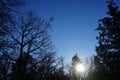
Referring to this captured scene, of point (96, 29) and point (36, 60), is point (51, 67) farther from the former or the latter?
point (96, 29)

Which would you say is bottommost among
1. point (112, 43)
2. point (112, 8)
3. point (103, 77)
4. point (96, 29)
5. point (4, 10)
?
point (103, 77)

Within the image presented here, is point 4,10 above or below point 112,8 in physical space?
below

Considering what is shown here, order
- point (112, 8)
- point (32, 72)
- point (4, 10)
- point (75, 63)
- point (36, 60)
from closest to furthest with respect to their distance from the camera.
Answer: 1. point (4, 10)
2. point (112, 8)
3. point (36, 60)
4. point (32, 72)
5. point (75, 63)

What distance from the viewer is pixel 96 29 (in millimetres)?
22438

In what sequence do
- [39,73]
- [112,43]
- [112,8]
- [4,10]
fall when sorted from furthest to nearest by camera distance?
1. [39,73]
2. [112,8]
3. [112,43]
4. [4,10]

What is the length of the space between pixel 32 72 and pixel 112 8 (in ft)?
48.8

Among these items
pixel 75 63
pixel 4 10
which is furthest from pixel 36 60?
pixel 75 63

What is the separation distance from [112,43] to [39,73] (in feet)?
41.8

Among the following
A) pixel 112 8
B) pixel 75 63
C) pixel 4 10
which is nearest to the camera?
pixel 4 10

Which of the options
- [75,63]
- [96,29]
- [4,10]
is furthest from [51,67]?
[75,63]

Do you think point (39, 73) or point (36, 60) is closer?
point (36, 60)

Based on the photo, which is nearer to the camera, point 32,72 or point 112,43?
point 112,43

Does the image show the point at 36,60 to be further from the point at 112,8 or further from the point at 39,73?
the point at 112,8

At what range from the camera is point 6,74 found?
27.0 metres
